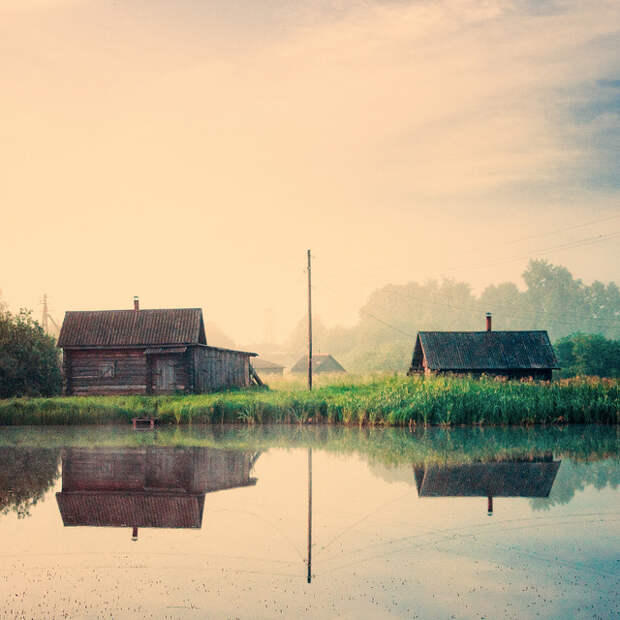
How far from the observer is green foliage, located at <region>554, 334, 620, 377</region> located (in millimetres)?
54875

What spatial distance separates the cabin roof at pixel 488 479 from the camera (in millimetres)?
12117

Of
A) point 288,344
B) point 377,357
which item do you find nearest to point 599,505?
point 377,357

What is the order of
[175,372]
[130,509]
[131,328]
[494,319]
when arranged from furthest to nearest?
[494,319], [131,328], [175,372], [130,509]

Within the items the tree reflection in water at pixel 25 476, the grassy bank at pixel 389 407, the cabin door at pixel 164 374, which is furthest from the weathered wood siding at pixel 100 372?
the tree reflection in water at pixel 25 476

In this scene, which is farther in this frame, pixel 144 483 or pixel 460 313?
pixel 460 313

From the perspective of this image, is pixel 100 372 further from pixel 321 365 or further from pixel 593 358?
pixel 321 365

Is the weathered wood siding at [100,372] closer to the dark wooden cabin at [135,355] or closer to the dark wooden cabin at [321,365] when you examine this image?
the dark wooden cabin at [135,355]

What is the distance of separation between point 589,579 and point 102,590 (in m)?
5.14

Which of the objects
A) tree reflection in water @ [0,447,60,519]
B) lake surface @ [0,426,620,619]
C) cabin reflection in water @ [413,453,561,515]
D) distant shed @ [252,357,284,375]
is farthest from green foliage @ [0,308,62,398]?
distant shed @ [252,357,284,375]

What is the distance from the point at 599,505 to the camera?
36.3ft

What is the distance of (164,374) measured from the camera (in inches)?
1481

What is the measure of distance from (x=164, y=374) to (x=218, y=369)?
444 centimetres

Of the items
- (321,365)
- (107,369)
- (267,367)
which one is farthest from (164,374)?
(321,365)

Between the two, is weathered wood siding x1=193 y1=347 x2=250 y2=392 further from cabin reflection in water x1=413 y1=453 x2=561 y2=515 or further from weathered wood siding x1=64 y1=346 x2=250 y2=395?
cabin reflection in water x1=413 y1=453 x2=561 y2=515
